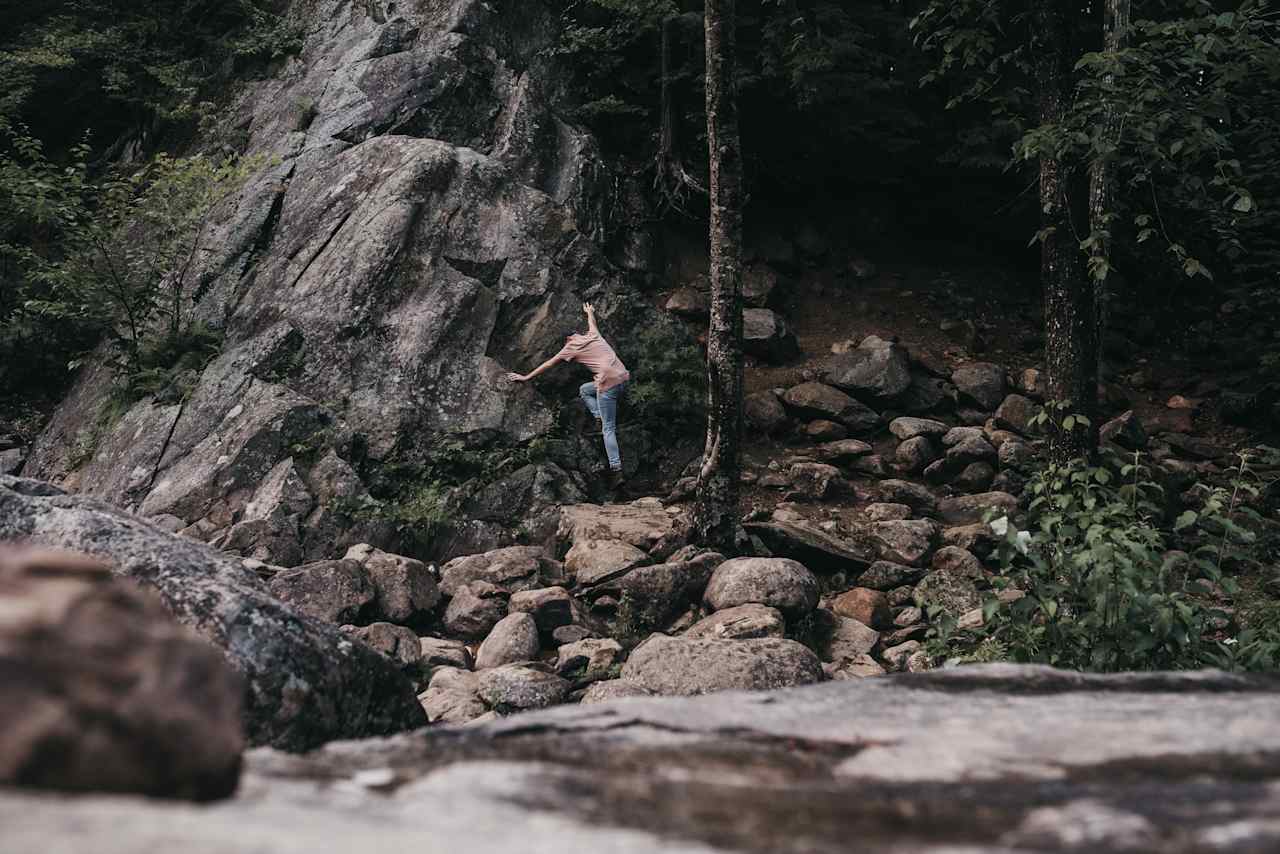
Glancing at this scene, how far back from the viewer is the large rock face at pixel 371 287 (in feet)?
33.7

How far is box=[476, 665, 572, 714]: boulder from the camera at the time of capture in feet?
22.9

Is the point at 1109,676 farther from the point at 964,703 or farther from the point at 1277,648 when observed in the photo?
the point at 1277,648

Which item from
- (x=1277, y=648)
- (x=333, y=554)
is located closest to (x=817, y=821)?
(x=1277, y=648)

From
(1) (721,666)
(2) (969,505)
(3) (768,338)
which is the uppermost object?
(3) (768,338)

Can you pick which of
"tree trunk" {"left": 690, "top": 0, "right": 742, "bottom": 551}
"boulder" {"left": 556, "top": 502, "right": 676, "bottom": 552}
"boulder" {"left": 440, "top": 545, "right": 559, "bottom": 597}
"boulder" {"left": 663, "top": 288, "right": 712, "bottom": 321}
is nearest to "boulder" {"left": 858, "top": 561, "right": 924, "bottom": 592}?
"tree trunk" {"left": 690, "top": 0, "right": 742, "bottom": 551}

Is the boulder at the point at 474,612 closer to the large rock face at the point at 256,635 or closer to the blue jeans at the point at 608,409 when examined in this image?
the blue jeans at the point at 608,409

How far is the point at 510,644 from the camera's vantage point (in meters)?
7.98

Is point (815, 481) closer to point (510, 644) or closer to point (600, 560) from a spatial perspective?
point (600, 560)

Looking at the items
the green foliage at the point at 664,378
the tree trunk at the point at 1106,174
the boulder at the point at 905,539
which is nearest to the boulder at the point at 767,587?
the boulder at the point at 905,539

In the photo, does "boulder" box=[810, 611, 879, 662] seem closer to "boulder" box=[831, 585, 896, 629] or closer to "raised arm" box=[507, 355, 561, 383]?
"boulder" box=[831, 585, 896, 629]

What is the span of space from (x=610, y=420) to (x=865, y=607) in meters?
3.71

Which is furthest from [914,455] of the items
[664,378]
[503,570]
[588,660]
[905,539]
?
[588,660]

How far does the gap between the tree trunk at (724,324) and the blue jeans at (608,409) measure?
5.81 feet

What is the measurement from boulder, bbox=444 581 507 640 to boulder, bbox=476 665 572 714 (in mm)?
1113
